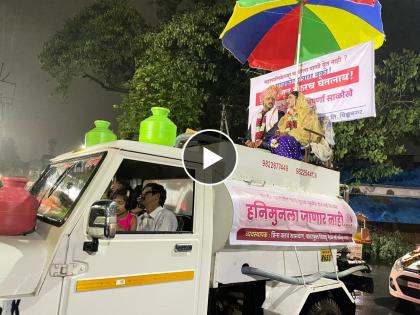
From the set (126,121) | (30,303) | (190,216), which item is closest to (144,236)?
(190,216)

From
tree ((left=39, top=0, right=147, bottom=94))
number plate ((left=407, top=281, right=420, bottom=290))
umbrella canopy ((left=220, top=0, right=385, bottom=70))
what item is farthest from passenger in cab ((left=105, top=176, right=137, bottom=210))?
tree ((left=39, top=0, right=147, bottom=94))

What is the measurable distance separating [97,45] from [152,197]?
12730mm

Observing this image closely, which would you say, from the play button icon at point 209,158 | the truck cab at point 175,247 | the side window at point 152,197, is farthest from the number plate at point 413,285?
the side window at point 152,197

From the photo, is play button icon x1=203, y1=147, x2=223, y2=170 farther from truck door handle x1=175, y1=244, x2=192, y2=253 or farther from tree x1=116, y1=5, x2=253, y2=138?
tree x1=116, y1=5, x2=253, y2=138

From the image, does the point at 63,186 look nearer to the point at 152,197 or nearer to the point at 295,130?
the point at 152,197

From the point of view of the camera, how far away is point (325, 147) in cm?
464

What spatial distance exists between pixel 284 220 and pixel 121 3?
13448 millimetres

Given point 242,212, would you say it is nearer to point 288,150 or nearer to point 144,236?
point 144,236

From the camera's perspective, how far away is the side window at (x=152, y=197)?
9.43ft

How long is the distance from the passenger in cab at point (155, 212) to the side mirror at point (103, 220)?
605 millimetres

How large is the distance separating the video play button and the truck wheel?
5.34ft

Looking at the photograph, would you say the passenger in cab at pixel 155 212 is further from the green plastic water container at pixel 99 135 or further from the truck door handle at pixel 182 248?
the green plastic water container at pixel 99 135

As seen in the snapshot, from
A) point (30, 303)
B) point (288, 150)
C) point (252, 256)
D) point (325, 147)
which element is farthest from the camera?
point (325, 147)

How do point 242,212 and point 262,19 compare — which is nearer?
point 242,212
